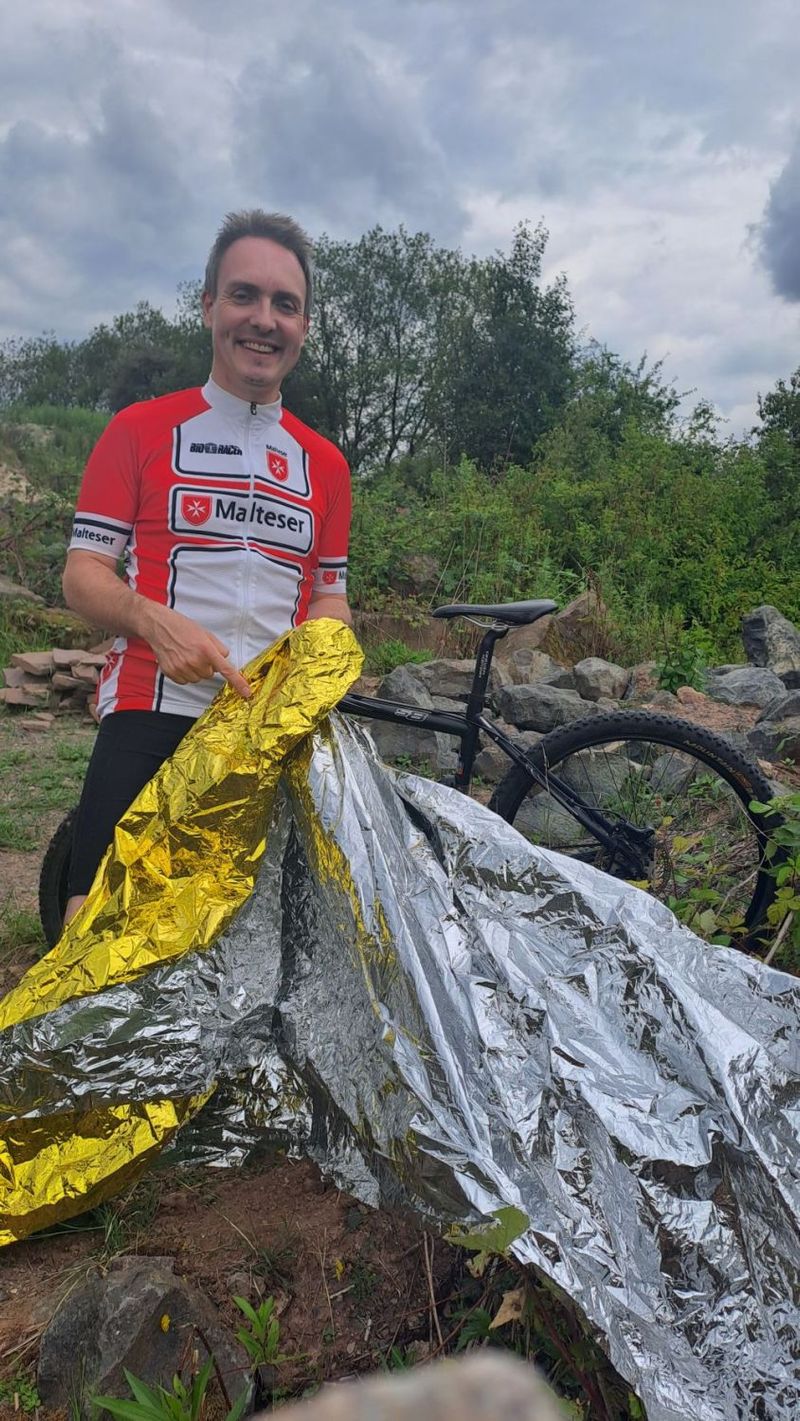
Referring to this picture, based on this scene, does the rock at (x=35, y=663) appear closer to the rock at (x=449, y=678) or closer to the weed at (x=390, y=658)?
the weed at (x=390, y=658)

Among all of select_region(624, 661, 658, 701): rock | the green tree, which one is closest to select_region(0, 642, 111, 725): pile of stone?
select_region(624, 661, 658, 701): rock

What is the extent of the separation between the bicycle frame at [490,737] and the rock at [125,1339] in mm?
1398

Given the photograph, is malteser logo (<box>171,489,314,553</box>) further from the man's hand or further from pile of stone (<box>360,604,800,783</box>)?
pile of stone (<box>360,604,800,783</box>)

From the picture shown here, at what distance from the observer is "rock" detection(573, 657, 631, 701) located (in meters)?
4.77

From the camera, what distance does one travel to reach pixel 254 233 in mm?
1926

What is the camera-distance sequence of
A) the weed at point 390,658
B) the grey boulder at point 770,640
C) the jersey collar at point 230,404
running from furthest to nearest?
1. the weed at point 390,658
2. the grey boulder at point 770,640
3. the jersey collar at point 230,404

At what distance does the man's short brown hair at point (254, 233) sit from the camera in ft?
6.34

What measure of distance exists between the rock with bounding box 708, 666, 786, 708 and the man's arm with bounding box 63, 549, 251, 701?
330 centimetres

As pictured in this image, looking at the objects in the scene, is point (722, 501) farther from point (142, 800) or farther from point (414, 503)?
point (142, 800)

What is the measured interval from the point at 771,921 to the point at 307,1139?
1.10 meters

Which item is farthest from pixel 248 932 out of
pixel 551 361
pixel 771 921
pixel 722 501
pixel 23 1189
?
pixel 551 361

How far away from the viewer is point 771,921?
7.11 feet

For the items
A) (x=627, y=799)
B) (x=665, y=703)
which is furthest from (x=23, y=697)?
(x=627, y=799)

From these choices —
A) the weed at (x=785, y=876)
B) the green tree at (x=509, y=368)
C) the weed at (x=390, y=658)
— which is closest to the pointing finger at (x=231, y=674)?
the weed at (x=785, y=876)
